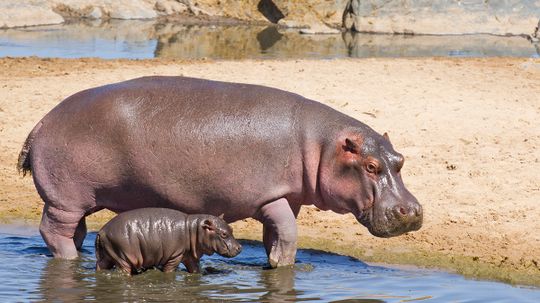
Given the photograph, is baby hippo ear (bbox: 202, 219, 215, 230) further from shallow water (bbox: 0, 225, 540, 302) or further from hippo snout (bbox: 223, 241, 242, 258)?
shallow water (bbox: 0, 225, 540, 302)

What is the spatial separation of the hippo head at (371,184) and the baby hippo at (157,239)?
0.87m

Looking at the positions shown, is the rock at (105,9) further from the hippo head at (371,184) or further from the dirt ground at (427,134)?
the hippo head at (371,184)

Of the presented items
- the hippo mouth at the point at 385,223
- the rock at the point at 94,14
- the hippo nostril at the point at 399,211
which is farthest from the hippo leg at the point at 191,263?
the rock at the point at 94,14

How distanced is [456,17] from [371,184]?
1763cm

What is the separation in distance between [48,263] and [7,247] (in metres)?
0.70

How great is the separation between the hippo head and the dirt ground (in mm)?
987

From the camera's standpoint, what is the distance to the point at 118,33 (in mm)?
23766

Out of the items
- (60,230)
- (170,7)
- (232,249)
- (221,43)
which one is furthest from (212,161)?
(170,7)

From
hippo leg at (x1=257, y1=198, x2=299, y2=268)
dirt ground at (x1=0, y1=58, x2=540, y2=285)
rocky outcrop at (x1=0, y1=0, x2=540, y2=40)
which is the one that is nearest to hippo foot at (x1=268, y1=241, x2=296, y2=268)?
hippo leg at (x1=257, y1=198, x2=299, y2=268)

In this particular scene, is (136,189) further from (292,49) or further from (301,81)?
(292,49)

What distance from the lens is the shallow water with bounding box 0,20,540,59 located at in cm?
1941

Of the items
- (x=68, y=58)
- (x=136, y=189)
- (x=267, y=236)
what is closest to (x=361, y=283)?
(x=267, y=236)

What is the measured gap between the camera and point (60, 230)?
8438 mm

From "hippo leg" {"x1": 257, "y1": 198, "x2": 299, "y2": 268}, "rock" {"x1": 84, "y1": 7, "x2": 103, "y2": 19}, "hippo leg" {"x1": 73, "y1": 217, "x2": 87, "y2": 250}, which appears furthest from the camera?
"rock" {"x1": 84, "y1": 7, "x2": 103, "y2": 19}
